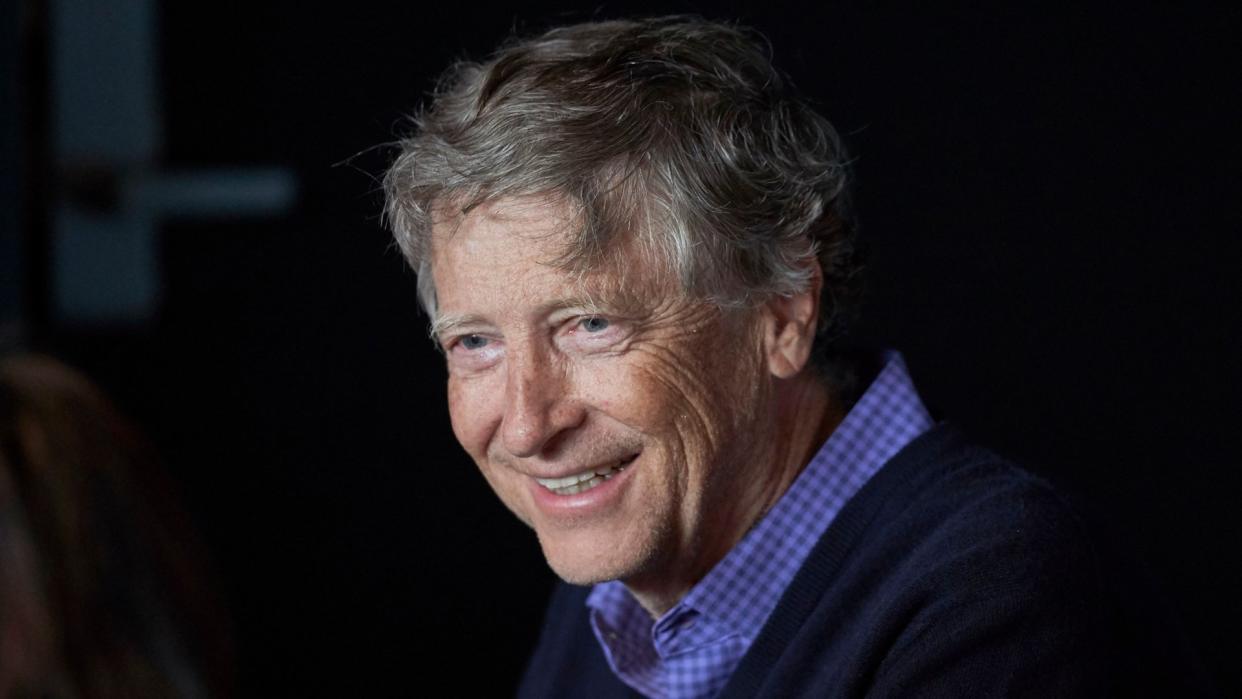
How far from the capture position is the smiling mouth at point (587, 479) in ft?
5.25

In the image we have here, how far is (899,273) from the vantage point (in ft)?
9.04

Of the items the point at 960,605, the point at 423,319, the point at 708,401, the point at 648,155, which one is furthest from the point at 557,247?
the point at 423,319

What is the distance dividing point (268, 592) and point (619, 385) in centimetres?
180

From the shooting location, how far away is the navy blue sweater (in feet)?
4.56

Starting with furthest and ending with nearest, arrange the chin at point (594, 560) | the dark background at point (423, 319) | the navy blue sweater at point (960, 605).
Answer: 1. the dark background at point (423, 319)
2. the chin at point (594, 560)
3. the navy blue sweater at point (960, 605)

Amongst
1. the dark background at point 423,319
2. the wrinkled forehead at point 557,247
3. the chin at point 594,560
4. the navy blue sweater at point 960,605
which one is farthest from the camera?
the dark background at point 423,319

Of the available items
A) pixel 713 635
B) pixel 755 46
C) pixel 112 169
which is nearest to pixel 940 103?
pixel 755 46

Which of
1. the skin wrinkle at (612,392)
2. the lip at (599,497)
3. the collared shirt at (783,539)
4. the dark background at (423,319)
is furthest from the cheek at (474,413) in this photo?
the dark background at (423,319)

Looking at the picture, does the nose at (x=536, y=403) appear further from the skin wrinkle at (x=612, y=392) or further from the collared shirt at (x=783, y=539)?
the collared shirt at (x=783, y=539)

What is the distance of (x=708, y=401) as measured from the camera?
162cm

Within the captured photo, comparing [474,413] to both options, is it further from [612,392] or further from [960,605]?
[960,605]

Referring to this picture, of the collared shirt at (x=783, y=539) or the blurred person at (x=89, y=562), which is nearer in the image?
the blurred person at (x=89, y=562)

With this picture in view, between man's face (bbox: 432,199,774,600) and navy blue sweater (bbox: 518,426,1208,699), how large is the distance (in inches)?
6.1

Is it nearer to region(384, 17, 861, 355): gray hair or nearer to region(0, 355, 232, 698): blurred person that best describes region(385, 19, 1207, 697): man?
region(384, 17, 861, 355): gray hair
